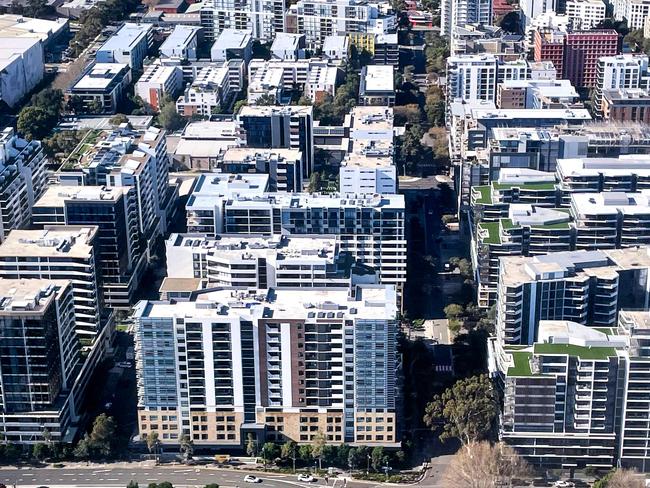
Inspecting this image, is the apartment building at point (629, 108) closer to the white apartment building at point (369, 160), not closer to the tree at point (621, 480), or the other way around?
the white apartment building at point (369, 160)

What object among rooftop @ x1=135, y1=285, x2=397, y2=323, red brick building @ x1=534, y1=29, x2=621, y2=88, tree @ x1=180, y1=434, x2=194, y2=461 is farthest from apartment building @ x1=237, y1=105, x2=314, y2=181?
tree @ x1=180, y1=434, x2=194, y2=461

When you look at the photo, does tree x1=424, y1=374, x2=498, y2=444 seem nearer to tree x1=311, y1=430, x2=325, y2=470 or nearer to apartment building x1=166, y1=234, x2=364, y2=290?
tree x1=311, y1=430, x2=325, y2=470

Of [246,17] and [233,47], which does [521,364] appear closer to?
[233,47]

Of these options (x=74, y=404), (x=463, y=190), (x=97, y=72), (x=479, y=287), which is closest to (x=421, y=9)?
(x=97, y=72)

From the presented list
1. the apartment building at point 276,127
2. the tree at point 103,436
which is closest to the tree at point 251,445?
the tree at point 103,436

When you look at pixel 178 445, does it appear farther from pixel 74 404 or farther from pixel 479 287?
pixel 479 287
